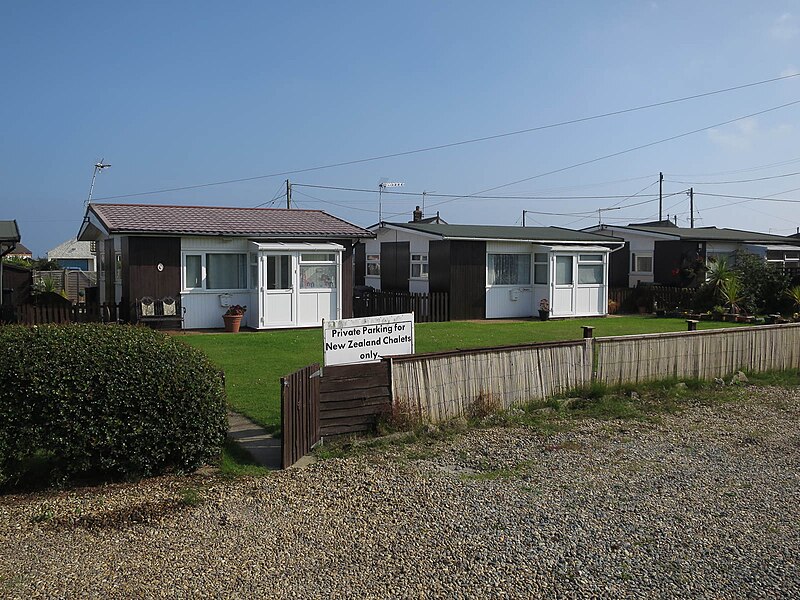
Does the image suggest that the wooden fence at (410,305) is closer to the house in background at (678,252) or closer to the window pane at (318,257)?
the window pane at (318,257)

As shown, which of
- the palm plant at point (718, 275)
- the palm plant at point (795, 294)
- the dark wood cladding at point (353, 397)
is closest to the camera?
the dark wood cladding at point (353, 397)

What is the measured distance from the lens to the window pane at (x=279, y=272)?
20922 millimetres

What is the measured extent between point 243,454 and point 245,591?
324 centimetres

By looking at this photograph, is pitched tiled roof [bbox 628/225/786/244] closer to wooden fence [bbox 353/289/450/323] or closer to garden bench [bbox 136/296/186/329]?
wooden fence [bbox 353/289/450/323]

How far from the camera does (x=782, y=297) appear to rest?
24.3m

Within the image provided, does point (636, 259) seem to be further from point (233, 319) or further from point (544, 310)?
point (233, 319)

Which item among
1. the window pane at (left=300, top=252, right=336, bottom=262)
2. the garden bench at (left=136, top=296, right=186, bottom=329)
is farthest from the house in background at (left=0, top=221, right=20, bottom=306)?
the window pane at (left=300, top=252, right=336, bottom=262)

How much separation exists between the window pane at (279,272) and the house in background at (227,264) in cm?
3

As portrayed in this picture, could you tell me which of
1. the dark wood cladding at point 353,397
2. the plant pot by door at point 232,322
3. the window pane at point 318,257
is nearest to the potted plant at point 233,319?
the plant pot by door at point 232,322

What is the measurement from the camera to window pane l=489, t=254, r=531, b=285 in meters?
24.6

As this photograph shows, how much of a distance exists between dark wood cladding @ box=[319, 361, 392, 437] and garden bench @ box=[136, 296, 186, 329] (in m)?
12.2

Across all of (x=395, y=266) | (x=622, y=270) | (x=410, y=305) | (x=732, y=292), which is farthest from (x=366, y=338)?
(x=622, y=270)

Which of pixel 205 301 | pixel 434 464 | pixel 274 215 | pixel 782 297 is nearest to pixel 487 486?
pixel 434 464

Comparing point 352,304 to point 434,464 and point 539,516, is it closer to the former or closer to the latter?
point 434,464
